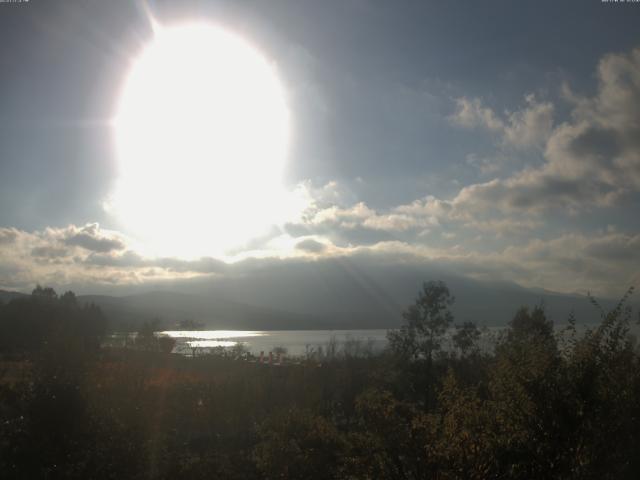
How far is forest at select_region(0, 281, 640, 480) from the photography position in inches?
323

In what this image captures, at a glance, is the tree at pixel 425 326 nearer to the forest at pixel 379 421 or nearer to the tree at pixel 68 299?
the forest at pixel 379 421

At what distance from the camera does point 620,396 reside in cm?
850

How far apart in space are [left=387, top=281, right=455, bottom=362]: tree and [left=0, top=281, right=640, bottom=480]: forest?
0.17 meters

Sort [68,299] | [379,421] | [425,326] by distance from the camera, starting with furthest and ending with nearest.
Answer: [68,299], [425,326], [379,421]

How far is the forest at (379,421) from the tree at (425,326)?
0.17 m

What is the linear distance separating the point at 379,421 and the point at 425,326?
3630 cm

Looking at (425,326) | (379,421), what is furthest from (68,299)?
(379,421)

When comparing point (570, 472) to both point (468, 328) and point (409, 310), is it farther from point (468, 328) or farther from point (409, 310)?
point (468, 328)

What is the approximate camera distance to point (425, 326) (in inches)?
1781

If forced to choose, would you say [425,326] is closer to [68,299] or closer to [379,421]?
[379,421]

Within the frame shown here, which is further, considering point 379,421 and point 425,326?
point 425,326

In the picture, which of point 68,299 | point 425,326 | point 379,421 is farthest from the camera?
point 68,299

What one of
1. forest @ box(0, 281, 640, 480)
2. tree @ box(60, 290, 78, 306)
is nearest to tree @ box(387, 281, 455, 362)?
forest @ box(0, 281, 640, 480)

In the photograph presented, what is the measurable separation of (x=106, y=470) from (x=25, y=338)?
74.7 meters
